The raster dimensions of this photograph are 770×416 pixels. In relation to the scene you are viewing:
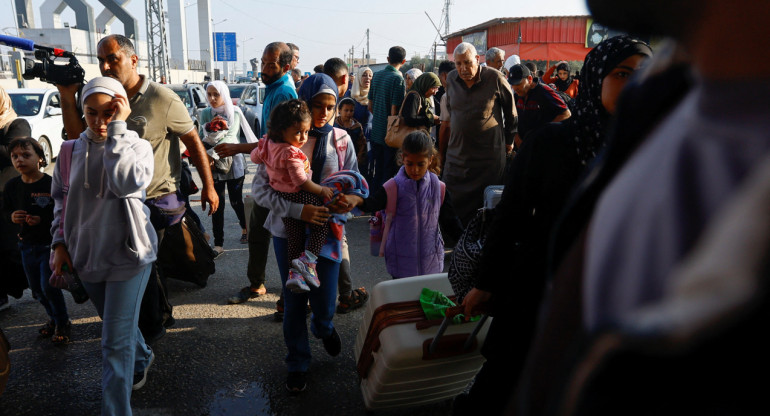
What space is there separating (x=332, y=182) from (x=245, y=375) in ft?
4.39

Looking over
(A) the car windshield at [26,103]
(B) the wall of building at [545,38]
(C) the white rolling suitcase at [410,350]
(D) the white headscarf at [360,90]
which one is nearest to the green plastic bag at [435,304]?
(C) the white rolling suitcase at [410,350]

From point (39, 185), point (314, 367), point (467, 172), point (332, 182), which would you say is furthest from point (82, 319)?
point (467, 172)

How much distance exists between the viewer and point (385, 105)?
22.1 ft

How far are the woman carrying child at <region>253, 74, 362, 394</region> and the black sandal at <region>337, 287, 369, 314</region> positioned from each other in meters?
0.86

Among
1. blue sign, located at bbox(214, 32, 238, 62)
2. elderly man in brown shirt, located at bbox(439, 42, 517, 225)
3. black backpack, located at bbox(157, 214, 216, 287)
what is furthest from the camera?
blue sign, located at bbox(214, 32, 238, 62)

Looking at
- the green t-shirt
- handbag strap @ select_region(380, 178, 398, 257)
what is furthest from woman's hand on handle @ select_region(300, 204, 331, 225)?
the green t-shirt

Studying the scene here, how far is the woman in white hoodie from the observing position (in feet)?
8.33

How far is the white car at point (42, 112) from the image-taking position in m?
12.0

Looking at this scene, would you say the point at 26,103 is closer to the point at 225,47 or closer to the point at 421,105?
the point at 421,105

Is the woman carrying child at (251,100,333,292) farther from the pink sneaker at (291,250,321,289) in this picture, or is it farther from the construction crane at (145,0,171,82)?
the construction crane at (145,0,171,82)

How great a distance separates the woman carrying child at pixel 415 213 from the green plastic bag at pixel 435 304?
2.83 feet

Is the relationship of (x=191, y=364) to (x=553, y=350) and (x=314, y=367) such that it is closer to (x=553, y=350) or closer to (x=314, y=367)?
Result: (x=314, y=367)

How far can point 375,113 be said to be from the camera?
6.86 meters

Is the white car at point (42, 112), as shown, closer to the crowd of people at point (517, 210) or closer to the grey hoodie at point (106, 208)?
the crowd of people at point (517, 210)
